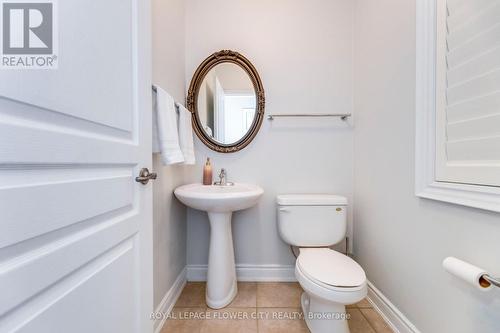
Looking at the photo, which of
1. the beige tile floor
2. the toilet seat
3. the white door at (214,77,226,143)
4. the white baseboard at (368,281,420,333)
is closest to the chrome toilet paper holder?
the toilet seat

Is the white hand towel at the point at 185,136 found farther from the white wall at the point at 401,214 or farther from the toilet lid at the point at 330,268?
the white wall at the point at 401,214

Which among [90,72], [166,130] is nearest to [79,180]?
[90,72]

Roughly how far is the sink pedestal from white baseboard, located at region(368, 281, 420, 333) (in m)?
0.93

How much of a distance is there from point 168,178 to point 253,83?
0.96 m

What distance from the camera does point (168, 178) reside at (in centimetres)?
148

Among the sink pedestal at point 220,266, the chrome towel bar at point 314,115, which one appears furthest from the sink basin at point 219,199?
the chrome towel bar at point 314,115

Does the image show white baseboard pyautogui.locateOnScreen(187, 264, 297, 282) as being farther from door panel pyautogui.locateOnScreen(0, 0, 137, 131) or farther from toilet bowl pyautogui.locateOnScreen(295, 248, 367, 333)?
door panel pyautogui.locateOnScreen(0, 0, 137, 131)

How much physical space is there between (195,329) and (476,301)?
1315mm

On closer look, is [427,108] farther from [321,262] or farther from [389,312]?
[389,312]

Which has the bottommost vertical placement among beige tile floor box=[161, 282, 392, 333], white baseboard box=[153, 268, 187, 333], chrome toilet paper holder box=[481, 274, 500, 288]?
beige tile floor box=[161, 282, 392, 333]

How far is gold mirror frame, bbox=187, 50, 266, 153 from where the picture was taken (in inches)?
69.6

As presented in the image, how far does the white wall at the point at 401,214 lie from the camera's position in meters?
0.88

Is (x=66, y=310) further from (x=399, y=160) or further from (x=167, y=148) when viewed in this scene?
(x=399, y=160)

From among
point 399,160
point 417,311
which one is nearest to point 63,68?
point 399,160
